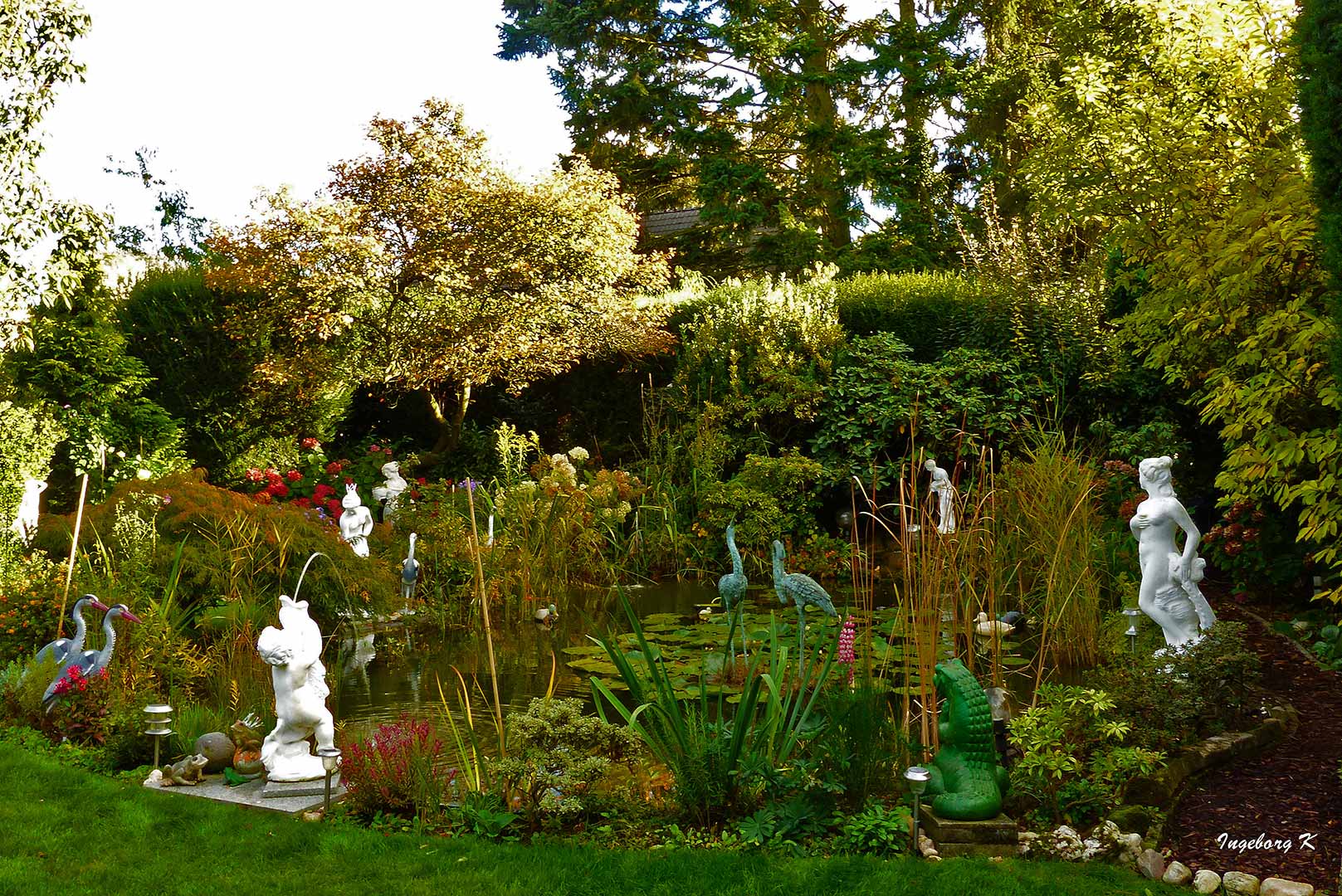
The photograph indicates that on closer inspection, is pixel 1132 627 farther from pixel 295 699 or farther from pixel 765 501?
pixel 765 501

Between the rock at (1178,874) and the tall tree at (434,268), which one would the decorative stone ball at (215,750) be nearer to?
the rock at (1178,874)

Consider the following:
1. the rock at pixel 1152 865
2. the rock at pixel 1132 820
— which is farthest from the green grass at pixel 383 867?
the rock at pixel 1132 820

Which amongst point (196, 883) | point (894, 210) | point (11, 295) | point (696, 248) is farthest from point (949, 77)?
point (196, 883)

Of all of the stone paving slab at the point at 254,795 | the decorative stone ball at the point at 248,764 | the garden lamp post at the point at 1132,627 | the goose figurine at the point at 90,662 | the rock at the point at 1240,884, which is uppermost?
the goose figurine at the point at 90,662

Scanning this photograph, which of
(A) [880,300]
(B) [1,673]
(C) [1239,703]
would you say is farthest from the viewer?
(A) [880,300]

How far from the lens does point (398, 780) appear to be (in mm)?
4098

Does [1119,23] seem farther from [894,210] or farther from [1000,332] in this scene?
[894,210]

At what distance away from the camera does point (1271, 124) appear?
6.84 meters

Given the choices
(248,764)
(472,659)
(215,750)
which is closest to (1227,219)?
(472,659)

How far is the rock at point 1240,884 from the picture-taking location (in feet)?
10.9

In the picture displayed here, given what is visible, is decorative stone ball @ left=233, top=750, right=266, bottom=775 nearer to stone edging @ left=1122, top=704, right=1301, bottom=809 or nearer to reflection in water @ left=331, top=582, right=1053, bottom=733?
reflection in water @ left=331, top=582, right=1053, bottom=733

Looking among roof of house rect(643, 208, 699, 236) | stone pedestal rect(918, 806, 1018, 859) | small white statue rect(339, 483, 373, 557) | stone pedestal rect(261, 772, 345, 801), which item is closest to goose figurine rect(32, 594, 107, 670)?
stone pedestal rect(261, 772, 345, 801)

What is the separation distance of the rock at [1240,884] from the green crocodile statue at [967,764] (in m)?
0.73

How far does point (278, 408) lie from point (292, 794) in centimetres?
839
